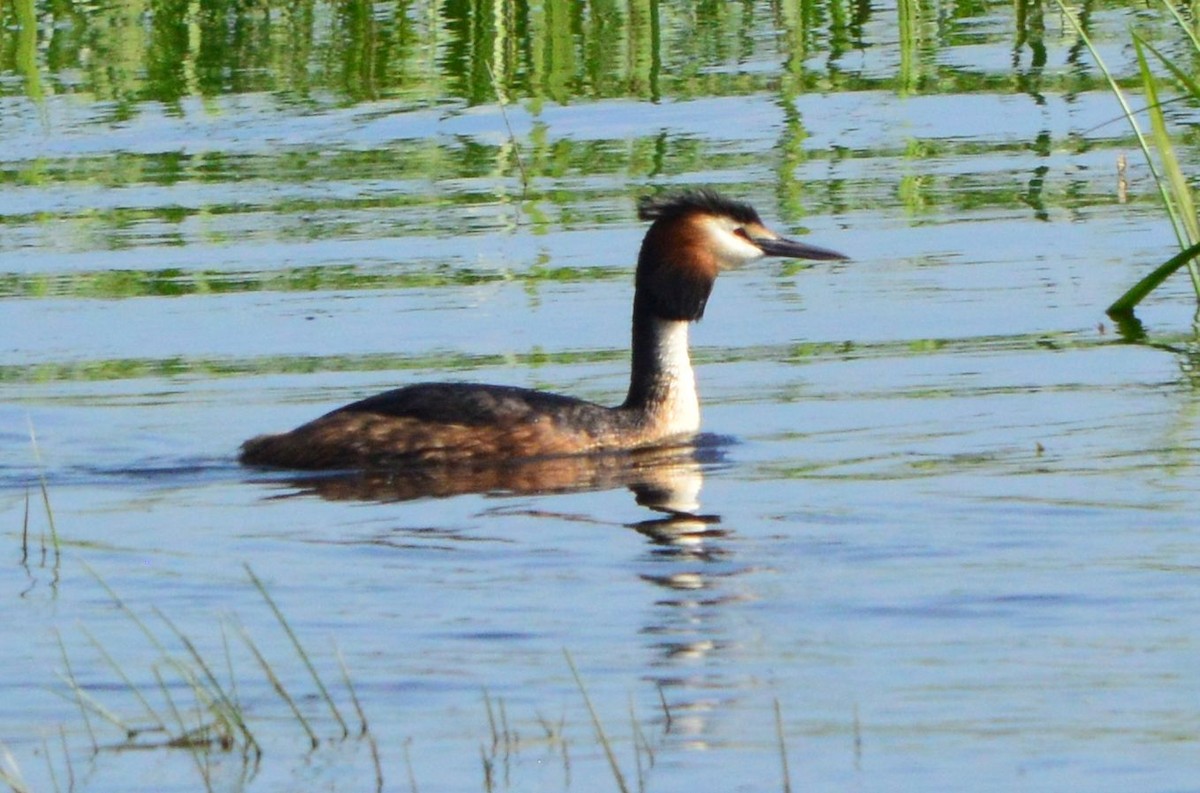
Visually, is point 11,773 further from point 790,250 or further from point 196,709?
point 790,250

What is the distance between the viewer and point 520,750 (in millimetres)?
5379

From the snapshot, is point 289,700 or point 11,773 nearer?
point 11,773

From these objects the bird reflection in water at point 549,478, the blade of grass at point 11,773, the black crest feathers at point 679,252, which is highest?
the black crest feathers at point 679,252

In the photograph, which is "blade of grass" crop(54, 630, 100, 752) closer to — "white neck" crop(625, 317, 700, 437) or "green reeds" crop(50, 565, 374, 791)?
"green reeds" crop(50, 565, 374, 791)

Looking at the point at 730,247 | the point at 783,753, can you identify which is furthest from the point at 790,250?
the point at 783,753

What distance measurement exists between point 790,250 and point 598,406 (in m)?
1.07

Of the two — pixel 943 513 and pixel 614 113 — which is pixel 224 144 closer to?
pixel 614 113

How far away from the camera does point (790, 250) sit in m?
9.96

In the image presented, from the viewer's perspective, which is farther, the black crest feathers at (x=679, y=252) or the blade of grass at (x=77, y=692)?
the black crest feathers at (x=679, y=252)

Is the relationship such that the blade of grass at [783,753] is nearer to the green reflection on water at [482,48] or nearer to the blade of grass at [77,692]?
the blade of grass at [77,692]

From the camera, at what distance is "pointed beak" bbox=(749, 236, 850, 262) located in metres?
9.94

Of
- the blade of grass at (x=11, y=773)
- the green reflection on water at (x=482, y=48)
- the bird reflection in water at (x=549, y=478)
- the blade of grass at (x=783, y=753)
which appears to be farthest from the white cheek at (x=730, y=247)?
the blade of grass at (x=11, y=773)

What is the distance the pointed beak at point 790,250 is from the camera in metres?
9.94

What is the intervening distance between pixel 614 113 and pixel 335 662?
9465mm
